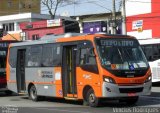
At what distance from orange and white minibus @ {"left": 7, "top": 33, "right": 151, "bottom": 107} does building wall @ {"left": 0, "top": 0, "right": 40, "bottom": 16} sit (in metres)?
93.1

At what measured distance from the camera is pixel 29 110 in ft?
57.2

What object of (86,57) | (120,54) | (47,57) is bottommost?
(47,57)

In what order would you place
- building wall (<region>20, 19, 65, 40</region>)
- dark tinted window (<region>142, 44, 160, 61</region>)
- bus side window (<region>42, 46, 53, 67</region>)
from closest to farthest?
bus side window (<region>42, 46, 53, 67</region>)
dark tinted window (<region>142, 44, 160, 61</region>)
building wall (<region>20, 19, 65, 40</region>)

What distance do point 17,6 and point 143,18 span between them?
254ft

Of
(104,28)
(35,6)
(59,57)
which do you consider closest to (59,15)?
(104,28)

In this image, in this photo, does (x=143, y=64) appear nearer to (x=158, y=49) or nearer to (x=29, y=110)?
(x=29, y=110)

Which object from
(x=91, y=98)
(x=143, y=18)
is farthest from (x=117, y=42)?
(x=143, y=18)

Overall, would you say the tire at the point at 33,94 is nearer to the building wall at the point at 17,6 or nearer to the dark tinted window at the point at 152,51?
the dark tinted window at the point at 152,51

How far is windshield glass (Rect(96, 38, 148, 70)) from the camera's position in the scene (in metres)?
17.5

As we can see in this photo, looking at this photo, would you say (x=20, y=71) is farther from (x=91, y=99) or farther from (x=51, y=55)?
(x=91, y=99)

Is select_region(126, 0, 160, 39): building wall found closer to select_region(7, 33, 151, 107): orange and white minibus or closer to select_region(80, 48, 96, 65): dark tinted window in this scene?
select_region(7, 33, 151, 107): orange and white minibus

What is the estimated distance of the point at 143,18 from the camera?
4588 centimetres

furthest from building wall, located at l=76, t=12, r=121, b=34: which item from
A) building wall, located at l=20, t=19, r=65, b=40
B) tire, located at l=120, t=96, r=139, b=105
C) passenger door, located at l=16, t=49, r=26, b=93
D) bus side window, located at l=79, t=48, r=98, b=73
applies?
bus side window, located at l=79, t=48, r=98, b=73

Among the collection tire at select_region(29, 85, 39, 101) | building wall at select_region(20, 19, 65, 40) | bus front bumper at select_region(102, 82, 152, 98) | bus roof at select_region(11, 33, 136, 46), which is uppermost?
building wall at select_region(20, 19, 65, 40)
